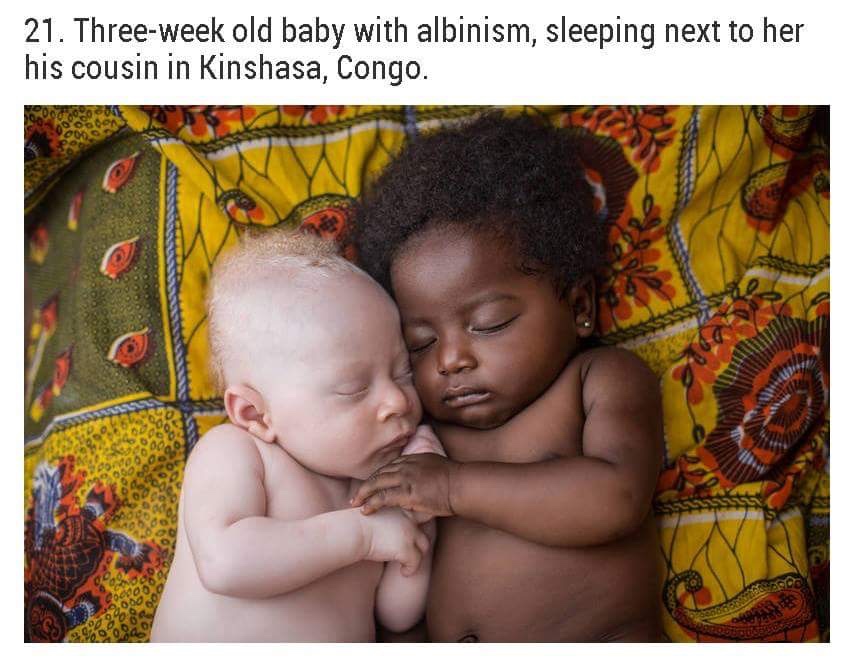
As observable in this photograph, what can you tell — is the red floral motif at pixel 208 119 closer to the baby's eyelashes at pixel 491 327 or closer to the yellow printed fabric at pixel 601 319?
the yellow printed fabric at pixel 601 319

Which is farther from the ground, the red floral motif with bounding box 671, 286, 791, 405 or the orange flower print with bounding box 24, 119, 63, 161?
the orange flower print with bounding box 24, 119, 63, 161

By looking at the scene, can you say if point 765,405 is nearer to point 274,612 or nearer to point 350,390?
point 350,390

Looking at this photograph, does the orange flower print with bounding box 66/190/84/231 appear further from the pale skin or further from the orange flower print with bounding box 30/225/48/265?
the pale skin

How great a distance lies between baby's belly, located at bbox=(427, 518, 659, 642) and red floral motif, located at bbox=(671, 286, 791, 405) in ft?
0.99

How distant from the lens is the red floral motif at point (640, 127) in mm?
1567

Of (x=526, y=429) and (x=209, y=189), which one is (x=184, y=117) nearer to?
(x=209, y=189)

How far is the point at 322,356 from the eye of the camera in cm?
126

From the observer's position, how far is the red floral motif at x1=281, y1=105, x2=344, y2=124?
63.2 inches

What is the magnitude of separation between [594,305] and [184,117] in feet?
2.60

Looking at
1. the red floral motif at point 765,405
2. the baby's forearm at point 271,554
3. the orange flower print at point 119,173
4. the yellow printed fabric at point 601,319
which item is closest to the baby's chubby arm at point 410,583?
the baby's forearm at point 271,554

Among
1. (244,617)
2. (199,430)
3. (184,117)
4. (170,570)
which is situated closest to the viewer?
(244,617)

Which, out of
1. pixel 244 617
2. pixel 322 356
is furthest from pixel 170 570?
pixel 322 356

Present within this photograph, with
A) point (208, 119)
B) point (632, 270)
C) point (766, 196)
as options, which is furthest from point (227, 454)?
point (766, 196)

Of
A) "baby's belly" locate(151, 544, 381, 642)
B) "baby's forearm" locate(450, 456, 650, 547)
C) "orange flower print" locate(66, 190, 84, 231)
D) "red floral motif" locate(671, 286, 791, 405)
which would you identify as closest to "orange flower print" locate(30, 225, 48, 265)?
"orange flower print" locate(66, 190, 84, 231)
